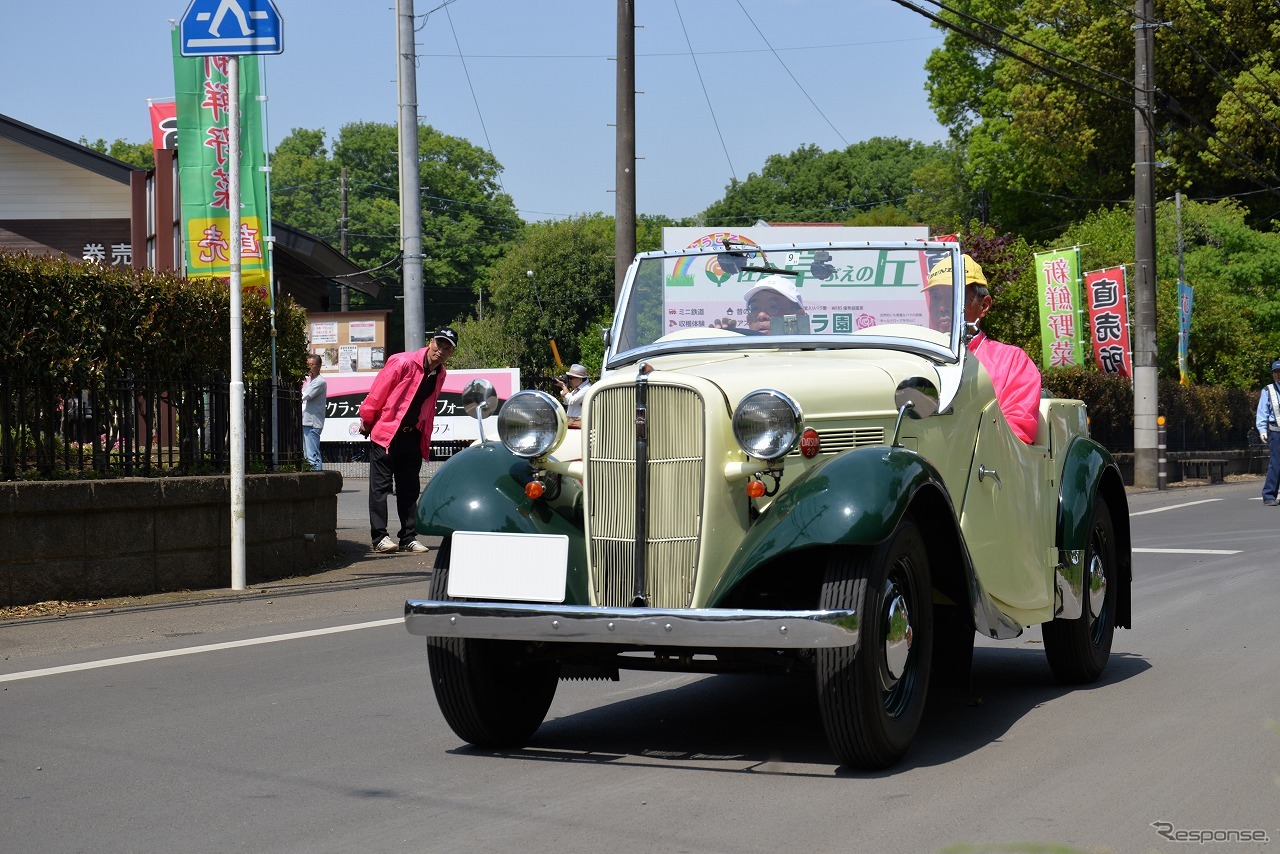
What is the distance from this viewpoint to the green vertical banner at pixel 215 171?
42.1ft

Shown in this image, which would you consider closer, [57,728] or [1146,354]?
[57,728]

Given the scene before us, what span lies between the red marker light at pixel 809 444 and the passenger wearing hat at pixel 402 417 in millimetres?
8258

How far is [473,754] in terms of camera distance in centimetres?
575

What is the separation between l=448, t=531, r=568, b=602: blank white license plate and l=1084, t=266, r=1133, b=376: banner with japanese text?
2826 cm

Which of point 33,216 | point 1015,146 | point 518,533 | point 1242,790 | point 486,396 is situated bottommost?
point 1242,790

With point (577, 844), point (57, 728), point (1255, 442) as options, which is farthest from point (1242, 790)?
point (1255, 442)

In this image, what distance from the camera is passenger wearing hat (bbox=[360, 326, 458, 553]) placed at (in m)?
13.6

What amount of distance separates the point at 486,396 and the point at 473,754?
149cm

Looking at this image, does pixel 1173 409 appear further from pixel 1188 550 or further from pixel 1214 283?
pixel 1188 550

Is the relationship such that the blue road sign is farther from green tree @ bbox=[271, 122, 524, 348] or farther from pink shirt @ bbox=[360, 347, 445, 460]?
green tree @ bbox=[271, 122, 524, 348]

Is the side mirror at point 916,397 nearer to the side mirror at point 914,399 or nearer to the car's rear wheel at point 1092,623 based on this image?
the side mirror at point 914,399

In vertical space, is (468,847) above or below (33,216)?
below

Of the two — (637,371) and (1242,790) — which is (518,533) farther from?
(1242,790)

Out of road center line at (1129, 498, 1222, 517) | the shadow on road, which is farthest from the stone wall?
→ road center line at (1129, 498, 1222, 517)
